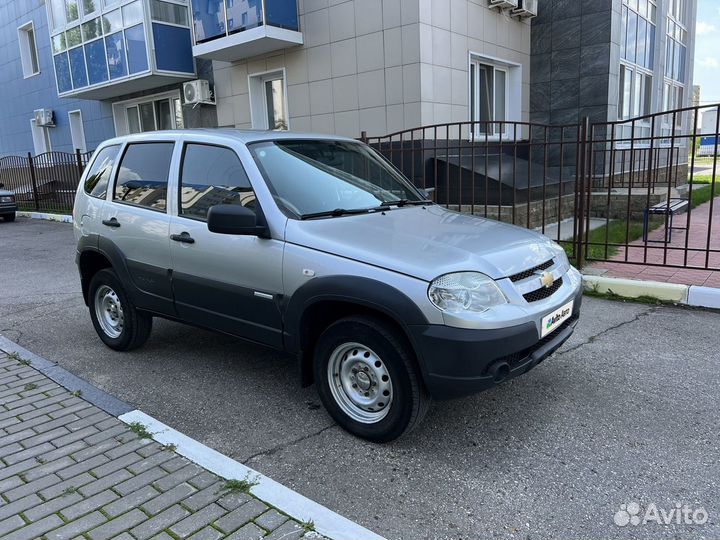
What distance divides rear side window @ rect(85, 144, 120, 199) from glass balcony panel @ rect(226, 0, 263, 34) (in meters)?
7.23

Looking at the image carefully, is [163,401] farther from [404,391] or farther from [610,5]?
[610,5]

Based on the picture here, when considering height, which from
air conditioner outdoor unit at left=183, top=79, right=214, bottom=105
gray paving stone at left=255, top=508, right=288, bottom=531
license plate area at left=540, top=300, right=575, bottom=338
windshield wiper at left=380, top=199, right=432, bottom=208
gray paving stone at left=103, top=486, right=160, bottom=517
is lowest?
gray paving stone at left=255, top=508, right=288, bottom=531

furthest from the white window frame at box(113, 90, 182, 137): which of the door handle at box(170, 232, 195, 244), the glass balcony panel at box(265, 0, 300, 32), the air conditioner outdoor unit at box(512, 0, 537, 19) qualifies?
the door handle at box(170, 232, 195, 244)

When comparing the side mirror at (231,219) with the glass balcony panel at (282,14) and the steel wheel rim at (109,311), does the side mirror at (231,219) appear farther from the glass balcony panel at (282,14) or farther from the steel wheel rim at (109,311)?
the glass balcony panel at (282,14)

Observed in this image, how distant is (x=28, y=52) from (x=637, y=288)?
978 inches

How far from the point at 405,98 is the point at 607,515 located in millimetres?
9015

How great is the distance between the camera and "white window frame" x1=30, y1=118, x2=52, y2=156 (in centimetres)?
2209

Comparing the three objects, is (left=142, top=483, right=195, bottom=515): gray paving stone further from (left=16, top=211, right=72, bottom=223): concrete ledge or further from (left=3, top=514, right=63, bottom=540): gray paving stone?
(left=16, top=211, right=72, bottom=223): concrete ledge

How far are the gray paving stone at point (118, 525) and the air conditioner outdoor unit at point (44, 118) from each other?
71.8 ft

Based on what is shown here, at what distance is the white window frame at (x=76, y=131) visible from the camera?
20.1 m

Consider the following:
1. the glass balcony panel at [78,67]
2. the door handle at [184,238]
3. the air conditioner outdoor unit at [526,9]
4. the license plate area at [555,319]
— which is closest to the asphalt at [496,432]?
the license plate area at [555,319]

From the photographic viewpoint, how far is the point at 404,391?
3.16 meters

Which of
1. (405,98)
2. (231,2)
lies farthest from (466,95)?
(231,2)

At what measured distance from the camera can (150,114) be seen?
56.5 feet
